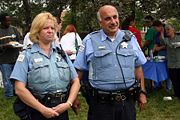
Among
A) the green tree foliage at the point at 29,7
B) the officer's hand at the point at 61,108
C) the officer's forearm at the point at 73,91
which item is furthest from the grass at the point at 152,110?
the officer's hand at the point at 61,108

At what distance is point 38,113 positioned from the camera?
110 inches

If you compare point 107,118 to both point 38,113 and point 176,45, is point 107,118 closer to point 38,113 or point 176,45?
point 38,113

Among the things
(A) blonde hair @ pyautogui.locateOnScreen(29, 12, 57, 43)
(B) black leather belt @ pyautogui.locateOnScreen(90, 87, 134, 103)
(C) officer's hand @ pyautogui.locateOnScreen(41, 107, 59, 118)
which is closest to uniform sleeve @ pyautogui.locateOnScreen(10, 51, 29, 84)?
(A) blonde hair @ pyautogui.locateOnScreen(29, 12, 57, 43)

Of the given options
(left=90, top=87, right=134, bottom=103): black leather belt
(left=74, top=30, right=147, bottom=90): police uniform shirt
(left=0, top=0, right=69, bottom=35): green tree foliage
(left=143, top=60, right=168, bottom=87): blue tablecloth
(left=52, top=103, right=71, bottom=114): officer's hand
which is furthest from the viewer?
(left=0, top=0, right=69, bottom=35): green tree foliage

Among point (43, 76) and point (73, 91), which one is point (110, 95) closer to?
point (73, 91)

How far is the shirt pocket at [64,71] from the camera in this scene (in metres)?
2.84

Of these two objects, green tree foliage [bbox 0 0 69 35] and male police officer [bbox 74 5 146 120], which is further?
green tree foliage [bbox 0 0 69 35]

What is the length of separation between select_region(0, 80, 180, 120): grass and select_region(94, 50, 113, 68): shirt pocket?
2588mm

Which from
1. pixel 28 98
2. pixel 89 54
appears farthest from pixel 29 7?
pixel 28 98

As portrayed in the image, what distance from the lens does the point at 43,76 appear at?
271 centimetres

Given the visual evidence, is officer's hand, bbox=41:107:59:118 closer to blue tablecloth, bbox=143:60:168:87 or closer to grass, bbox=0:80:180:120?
grass, bbox=0:80:180:120

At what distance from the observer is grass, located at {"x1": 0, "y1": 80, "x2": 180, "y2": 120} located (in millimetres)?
5516

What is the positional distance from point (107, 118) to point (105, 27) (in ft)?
3.68

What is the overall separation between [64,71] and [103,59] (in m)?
0.52
